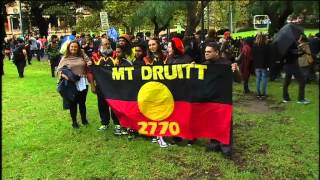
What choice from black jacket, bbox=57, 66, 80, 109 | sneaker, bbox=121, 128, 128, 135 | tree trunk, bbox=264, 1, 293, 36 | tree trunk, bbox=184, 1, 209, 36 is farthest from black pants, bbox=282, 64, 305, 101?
black jacket, bbox=57, 66, 80, 109

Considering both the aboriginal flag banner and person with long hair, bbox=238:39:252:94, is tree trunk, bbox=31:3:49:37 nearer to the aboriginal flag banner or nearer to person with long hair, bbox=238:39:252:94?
the aboriginal flag banner

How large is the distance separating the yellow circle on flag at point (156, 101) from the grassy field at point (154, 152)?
1.63ft

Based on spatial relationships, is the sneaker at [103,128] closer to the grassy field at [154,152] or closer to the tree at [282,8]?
the grassy field at [154,152]

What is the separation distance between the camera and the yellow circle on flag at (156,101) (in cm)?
600

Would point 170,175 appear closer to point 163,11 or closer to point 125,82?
point 125,82

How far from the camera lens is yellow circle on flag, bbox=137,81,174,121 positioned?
6.00 meters

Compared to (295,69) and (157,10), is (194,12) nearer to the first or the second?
(157,10)

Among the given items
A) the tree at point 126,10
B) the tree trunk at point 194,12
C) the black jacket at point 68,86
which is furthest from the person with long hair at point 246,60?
the tree trunk at point 194,12

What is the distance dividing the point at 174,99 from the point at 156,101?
0.26 m

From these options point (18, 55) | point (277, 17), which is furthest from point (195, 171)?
point (18, 55)

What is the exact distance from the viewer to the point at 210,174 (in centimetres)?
518

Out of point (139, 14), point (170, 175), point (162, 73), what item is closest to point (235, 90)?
point (162, 73)

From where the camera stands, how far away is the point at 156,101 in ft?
19.9

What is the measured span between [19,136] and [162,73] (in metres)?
2.96
